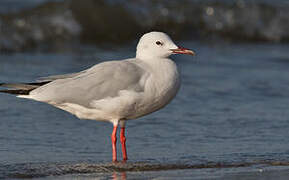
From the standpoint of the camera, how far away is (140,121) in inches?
301

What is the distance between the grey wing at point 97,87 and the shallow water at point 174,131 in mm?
544

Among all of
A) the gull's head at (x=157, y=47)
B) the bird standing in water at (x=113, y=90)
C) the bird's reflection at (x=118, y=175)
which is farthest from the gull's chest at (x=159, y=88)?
the bird's reflection at (x=118, y=175)

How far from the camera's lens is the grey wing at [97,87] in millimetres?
6109

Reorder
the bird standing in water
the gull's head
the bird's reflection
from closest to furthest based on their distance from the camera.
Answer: the bird's reflection, the bird standing in water, the gull's head

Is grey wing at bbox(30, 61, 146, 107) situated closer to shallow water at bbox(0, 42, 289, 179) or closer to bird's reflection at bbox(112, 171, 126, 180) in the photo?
shallow water at bbox(0, 42, 289, 179)

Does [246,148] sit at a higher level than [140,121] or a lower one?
lower

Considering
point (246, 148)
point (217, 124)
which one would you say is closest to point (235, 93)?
point (217, 124)

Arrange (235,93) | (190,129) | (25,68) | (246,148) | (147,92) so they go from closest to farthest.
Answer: (147,92)
(246,148)
(190,129)
(235,93)
(25,68)

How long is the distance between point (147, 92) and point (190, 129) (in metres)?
1.41

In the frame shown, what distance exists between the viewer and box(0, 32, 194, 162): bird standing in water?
6.10 meters

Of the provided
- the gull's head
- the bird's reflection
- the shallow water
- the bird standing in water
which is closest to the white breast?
the bird standing in water

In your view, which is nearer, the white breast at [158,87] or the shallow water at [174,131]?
the shallow water at [174,131]

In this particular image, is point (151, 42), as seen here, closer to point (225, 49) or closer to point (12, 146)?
point (12, 146)

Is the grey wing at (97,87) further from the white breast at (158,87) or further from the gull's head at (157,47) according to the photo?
the gull's head at (157,47)
